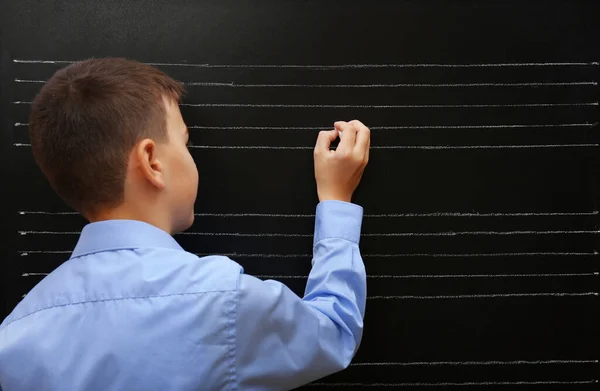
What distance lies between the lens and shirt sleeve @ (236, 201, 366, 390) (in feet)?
2.25

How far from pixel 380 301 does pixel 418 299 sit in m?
0.07

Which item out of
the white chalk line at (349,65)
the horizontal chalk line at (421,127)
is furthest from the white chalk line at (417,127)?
the white chalk line at (349,65)

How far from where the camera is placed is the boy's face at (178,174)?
76 centimetres

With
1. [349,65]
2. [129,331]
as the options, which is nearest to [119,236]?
[129,331]

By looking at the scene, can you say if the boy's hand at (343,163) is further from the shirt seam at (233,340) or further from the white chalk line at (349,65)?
the shirt seam at (233,340)

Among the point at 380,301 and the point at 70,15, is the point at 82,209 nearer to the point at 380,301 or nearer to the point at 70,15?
the point at 70,15

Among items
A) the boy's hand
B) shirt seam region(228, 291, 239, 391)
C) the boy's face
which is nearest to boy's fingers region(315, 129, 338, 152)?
the boy's hand

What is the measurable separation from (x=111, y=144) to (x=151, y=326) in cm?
25

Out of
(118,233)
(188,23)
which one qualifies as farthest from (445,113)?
(118,233)

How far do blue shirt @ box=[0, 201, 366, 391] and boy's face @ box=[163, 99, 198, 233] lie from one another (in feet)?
0.17

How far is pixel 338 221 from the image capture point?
0.87 meters

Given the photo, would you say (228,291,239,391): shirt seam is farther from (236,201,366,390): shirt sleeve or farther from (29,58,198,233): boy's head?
(29,58,198,233): boy's head

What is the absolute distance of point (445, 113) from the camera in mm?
965

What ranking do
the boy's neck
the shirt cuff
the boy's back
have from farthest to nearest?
the shirt cuff < the boy's neck < the boy's back
